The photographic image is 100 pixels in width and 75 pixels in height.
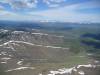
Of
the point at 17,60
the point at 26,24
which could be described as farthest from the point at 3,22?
the point at 17,60

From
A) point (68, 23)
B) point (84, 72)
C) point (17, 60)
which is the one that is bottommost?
point (84, 72)

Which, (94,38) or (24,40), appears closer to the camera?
(24,40)

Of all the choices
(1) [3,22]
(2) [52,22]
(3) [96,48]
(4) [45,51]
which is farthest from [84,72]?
(1) [3,22]

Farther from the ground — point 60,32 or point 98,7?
point 98,7

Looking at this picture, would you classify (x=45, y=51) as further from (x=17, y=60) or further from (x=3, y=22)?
(x=3, y=22)

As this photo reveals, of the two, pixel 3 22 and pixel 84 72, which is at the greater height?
pixel 3 22

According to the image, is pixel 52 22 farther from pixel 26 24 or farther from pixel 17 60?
A: pixel 17 60

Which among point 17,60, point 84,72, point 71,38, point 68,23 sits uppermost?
point 68,23

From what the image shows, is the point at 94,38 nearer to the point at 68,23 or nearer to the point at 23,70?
the point at 68,23

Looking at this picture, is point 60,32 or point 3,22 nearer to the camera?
point 3,22
